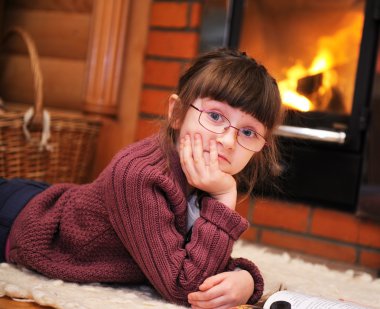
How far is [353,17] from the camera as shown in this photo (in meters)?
1.63

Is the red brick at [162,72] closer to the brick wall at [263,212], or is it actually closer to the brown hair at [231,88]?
the brick wall at [263,212]

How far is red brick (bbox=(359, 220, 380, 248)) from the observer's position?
1.64 m

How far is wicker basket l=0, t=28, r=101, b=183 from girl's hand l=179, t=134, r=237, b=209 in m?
0.72

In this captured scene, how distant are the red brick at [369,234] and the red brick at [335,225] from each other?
0.01 metres

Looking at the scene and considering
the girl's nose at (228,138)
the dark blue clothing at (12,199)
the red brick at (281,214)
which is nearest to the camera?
the girl's nose at (228,138)

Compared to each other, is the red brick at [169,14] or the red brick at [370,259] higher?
the red brick at [169,14]

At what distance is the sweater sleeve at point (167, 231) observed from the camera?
87cm

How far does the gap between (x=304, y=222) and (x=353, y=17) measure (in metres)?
0.65

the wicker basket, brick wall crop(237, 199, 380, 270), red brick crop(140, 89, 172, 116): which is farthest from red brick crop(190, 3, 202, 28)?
brick wall crop(237, 199, 380, 270)

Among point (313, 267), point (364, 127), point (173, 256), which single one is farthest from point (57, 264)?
point (364, 127)

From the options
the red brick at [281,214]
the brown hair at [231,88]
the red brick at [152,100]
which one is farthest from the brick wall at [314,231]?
the brown hair at [231,88]

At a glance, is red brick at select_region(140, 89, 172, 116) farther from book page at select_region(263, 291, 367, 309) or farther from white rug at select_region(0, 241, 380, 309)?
Result: book page at select_region(263, 291, 367, 309)

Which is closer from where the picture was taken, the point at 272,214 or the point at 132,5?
the point at 272,214

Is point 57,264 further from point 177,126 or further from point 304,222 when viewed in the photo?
point 304,222
